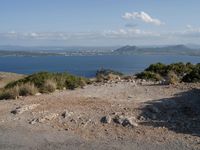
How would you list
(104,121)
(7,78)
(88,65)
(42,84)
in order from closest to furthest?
(104,121), (42,84), (7,78), (88,65)

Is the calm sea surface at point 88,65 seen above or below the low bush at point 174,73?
below

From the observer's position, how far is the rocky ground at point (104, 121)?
9.91 meters

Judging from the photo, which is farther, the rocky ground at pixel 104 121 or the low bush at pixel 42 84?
the low bush at pixel 42 84

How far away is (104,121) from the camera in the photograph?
11578mm

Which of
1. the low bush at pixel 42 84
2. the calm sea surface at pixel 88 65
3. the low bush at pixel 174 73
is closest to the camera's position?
the low bush at pixel 42 84

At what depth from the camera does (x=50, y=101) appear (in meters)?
14.6

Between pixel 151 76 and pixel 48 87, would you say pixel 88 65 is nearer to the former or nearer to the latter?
pixel 151 76

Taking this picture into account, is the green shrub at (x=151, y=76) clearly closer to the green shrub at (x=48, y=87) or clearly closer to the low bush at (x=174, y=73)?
the low bush at (x=174, y=73)

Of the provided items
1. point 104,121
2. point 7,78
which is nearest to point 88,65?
point 7,78

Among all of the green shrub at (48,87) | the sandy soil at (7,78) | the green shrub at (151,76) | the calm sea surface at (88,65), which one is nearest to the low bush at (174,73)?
the green shrub at (151,76)

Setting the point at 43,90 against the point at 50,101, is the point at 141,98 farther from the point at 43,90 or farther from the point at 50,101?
the point at 43,90

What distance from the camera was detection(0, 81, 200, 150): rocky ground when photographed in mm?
9914

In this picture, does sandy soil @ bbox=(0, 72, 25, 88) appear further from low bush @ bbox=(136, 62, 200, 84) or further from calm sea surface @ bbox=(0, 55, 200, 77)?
calm sea surface @ bbox=(0, 55, 200, 77)

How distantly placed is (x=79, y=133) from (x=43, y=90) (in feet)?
21.8
